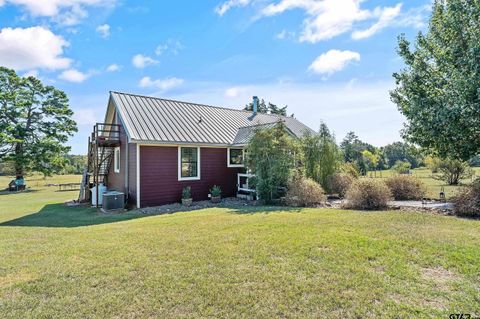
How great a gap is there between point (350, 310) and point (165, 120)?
486 inches

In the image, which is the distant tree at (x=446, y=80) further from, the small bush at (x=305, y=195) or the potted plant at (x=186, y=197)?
the potted plant at (x=186, y=197)

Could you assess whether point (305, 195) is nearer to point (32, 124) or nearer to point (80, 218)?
point (80, 218)

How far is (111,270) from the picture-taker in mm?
4070

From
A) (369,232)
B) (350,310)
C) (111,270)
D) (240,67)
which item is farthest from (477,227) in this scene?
(240,67)

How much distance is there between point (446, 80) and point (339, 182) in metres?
5.90

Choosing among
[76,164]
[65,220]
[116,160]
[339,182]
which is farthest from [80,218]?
[76,164]

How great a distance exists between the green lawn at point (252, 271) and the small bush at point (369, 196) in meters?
2.10

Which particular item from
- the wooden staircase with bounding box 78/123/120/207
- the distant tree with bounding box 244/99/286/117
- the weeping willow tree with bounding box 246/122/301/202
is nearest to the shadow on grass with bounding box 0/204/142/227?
the wooden staircase with bounding box 78/123/120/207

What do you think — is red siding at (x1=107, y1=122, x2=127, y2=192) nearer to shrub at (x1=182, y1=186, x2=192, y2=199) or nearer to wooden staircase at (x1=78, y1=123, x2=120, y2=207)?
wooden staircase at (x1=78, y1=123, x2=120, y2=207)

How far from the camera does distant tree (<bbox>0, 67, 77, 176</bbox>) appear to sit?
25.2m

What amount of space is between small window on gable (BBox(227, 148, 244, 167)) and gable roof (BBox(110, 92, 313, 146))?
52 centimetres

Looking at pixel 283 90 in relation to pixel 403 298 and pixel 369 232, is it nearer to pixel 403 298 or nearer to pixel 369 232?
pixel 369 232

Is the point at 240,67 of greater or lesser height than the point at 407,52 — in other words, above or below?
above

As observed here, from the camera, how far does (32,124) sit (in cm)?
2714
